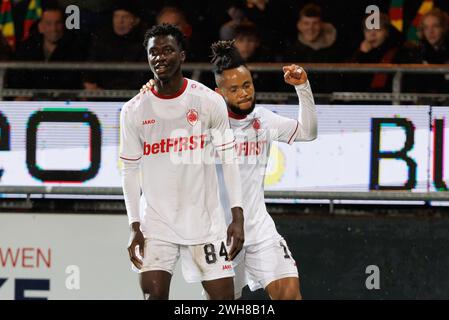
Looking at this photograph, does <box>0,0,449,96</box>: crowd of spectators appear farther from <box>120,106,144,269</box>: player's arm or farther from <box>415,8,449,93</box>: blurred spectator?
<box>120,106,144,269</box>: player's arm

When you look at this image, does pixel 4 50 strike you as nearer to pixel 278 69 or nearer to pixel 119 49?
pixel 119 49

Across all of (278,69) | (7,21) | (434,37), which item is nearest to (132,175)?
(278,69)

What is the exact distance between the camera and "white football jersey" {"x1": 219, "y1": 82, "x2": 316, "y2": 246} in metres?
8.96

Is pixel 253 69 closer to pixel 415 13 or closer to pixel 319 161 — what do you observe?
pixel 319 161

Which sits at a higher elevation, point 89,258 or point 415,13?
point 415,13

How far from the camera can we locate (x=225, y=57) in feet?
29.8

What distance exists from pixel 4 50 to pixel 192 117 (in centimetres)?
360

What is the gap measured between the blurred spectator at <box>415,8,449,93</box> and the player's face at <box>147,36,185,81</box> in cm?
321

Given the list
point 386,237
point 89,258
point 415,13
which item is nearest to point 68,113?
point 89,258

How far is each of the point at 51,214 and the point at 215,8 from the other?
2.34 m

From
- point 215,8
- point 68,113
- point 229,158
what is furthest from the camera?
point 215,8

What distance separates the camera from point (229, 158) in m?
8.25

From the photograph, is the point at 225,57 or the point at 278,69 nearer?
the point at 225,57

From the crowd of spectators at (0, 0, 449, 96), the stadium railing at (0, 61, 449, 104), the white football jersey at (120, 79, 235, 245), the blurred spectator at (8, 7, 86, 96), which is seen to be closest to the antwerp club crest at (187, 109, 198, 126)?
the white football jersey at (120, 79, 235, 245)
